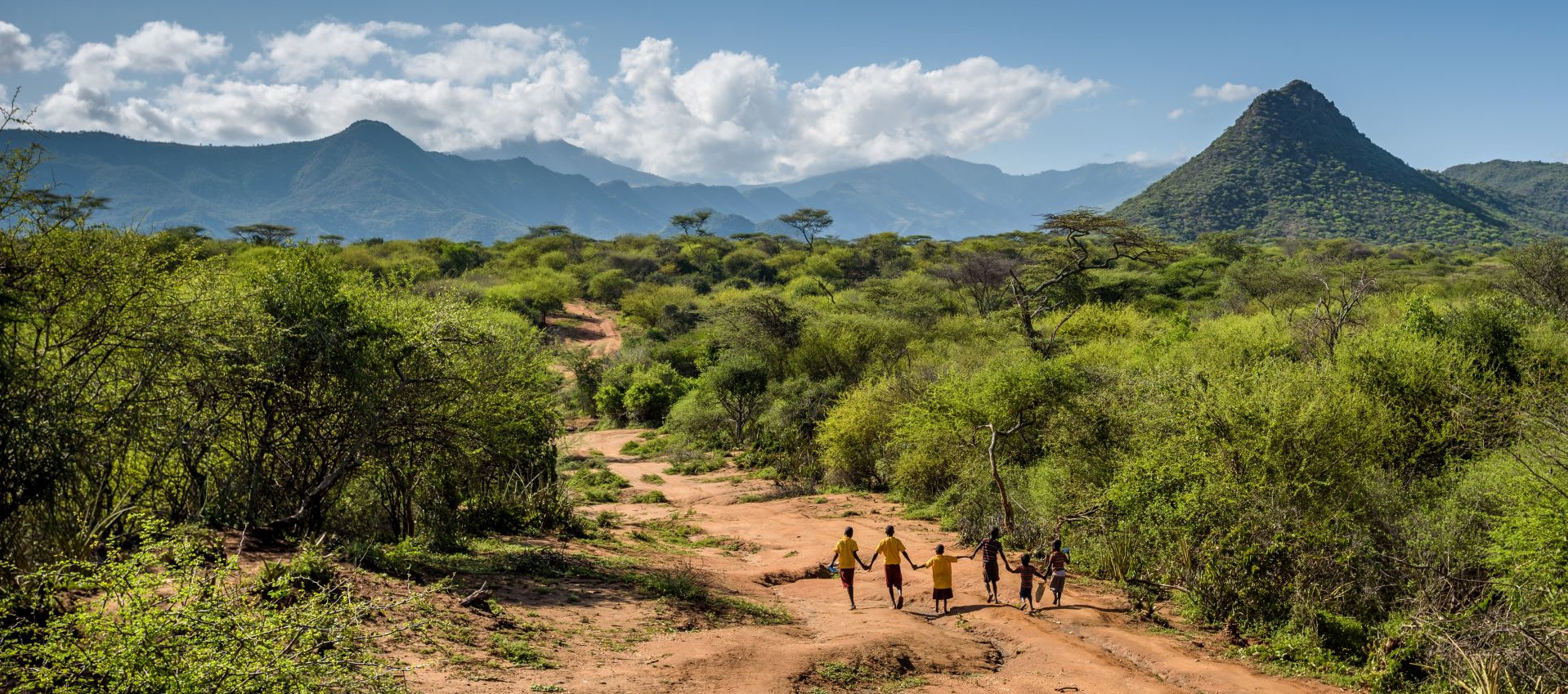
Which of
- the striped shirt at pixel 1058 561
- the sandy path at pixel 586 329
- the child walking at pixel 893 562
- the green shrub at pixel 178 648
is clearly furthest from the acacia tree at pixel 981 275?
the green shrub at pixel 178 648

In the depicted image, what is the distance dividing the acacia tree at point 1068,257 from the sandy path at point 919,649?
39.4 feet

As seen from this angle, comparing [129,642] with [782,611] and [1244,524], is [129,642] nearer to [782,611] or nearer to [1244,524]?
[782,611]

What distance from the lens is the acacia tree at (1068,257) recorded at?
1174 inches

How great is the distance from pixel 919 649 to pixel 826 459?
51.6ft

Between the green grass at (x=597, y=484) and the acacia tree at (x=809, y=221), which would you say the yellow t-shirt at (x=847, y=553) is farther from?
the acacia tree at (x=809, y=221)

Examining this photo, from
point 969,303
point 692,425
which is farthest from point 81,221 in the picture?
point 969,303

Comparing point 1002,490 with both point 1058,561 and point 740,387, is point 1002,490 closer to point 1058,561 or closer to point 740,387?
point 1058,561

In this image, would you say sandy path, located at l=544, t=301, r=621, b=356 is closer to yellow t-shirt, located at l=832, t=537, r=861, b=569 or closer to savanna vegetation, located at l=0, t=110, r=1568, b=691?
savanna vegetation, located at l=0, t=110, r=1568, b=691

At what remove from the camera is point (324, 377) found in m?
10.9

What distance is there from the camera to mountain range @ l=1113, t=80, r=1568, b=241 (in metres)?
101

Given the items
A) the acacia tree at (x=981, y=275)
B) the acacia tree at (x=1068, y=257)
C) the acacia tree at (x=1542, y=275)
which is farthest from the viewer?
the acacia tree at (x=981, y=275)

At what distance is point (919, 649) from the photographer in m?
10.4

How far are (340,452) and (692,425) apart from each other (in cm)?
2326

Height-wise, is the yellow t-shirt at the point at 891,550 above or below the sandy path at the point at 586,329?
below
